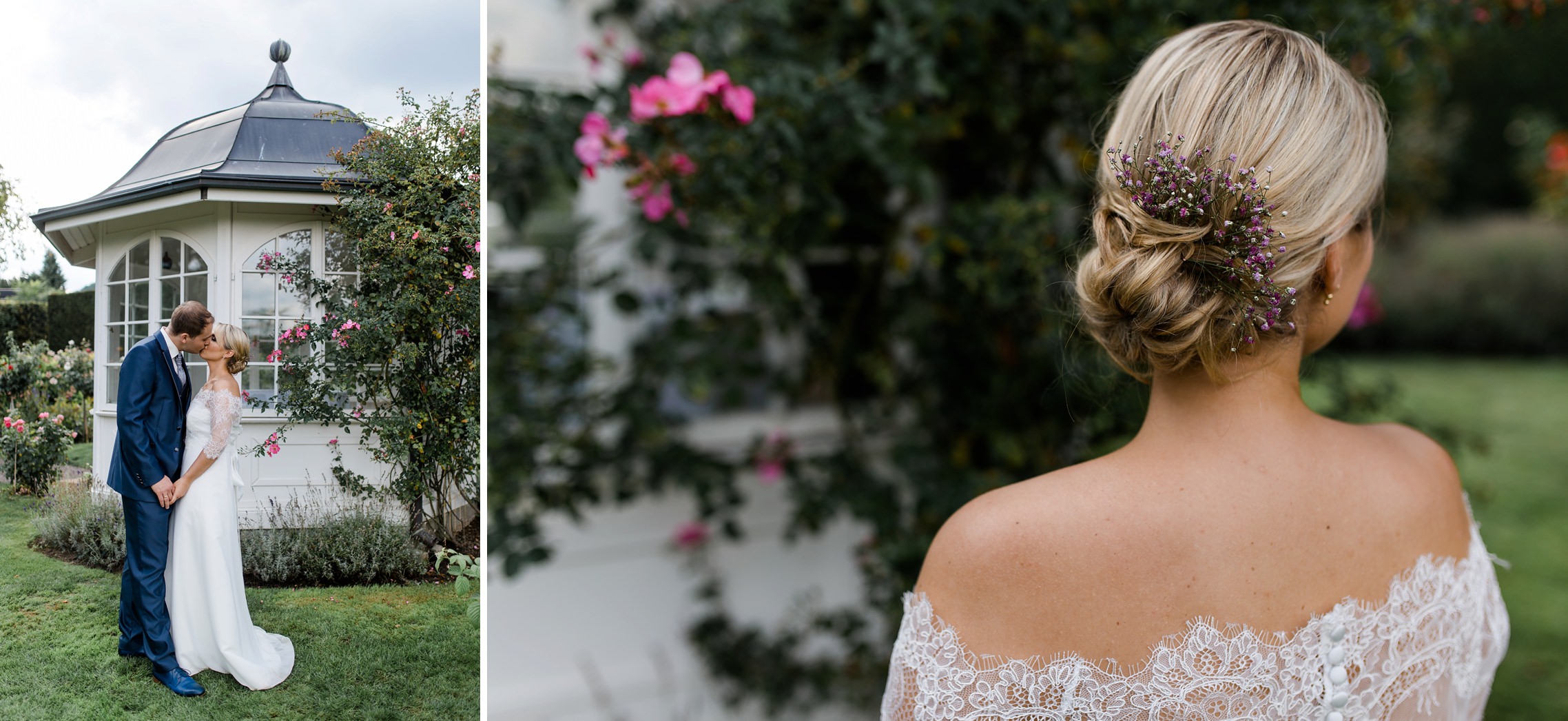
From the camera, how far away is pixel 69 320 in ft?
4.87

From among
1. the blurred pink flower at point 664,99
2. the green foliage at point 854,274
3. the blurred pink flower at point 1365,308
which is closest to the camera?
the blurred pink flower at point 664,99

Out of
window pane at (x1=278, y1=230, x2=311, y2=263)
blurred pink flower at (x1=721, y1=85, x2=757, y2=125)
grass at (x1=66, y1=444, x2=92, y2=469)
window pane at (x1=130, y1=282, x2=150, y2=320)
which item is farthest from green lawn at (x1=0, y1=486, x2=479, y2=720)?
blurred pink flower at (x1=721, y1=85, x2=757, y2=125)

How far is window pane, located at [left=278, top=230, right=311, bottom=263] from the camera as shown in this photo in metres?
1.51

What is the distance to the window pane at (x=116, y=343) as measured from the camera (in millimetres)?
1477

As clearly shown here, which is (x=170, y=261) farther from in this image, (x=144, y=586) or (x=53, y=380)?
(x=144, y=586)

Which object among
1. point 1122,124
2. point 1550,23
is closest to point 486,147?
point 1122,124

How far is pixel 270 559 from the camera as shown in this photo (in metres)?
1.57

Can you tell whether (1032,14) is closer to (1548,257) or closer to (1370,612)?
(1370,612)

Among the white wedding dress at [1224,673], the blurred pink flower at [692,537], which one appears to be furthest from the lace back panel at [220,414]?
the blurred pink flower at [692,537]

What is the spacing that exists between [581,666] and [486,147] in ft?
6.01

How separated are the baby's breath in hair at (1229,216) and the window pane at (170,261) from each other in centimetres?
153

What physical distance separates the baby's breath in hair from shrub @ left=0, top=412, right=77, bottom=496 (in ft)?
5.76

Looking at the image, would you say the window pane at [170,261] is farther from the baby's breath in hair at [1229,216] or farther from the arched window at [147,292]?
the baby's breath in hair at [1229,216]

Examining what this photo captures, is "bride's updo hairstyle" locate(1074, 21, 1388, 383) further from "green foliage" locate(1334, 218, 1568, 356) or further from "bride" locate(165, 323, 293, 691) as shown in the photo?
"green foliage" locate(1334, 218, 1568, 356)
